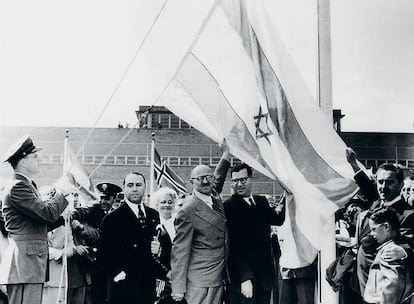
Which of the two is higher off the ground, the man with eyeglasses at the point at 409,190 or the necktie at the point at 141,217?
the man with eyeglasses at the point at 409,190

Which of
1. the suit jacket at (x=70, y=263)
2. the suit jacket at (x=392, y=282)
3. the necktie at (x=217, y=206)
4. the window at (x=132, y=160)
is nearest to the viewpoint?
the suit jacket at (x=392, y=282)

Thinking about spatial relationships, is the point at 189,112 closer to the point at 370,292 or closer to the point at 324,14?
the point at 324,14

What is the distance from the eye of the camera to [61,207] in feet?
18.1

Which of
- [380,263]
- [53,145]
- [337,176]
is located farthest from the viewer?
[53,145]

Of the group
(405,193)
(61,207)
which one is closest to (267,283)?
(405,193)

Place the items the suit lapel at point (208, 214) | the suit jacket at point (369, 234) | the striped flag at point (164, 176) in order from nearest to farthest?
the suit jacket at point (369, 234)
the suit lapel at point (208, 214)
the striped flag at point (164, 176)

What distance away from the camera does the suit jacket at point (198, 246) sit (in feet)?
19.1

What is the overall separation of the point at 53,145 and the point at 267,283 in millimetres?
33845

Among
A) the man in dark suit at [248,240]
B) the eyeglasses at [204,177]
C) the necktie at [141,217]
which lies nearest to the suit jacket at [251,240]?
the man in dark suit at [248,240]

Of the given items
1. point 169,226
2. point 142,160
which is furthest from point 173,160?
point 169,226

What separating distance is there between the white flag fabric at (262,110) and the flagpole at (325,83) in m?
0.25

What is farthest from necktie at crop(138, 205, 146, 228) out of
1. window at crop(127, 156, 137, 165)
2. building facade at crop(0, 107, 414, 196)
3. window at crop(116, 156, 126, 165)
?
window at crop(116, 156, 126, 165)

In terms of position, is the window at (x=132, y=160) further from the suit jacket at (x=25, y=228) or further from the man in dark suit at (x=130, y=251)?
the suit jacket at (x=25, y=228)

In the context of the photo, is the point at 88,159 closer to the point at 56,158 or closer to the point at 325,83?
the point at 56,158
